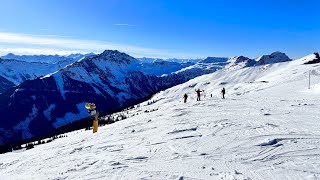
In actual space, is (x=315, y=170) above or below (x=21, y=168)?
above

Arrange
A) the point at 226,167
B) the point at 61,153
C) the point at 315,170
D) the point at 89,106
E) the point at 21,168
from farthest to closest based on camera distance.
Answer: the point at 89,106 < the point at 61,153 < the point at 21,168 < the point at 226,167 < the point at 315,170

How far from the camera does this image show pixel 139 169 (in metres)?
12.1

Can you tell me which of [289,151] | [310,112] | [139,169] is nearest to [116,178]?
[139,169]

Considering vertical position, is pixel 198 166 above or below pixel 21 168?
above

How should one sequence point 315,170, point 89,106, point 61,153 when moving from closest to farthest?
point 315,170
point 61,153
point 89,106

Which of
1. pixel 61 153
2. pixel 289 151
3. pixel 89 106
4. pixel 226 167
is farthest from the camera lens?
pixel 89 106

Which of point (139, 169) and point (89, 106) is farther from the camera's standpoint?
point (89, 106)

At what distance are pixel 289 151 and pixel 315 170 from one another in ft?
8.20

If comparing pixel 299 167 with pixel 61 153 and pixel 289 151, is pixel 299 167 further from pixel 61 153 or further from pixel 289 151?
pixel 61 153

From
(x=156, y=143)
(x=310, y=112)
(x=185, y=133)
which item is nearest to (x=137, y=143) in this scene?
(x=156, y=143)

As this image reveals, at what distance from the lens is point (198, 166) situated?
11.9 metres

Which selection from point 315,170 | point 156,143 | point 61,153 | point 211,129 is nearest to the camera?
point 315,170

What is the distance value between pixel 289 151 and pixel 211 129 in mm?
6241

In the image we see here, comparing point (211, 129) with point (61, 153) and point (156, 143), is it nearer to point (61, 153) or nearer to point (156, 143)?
point (156, 143)
